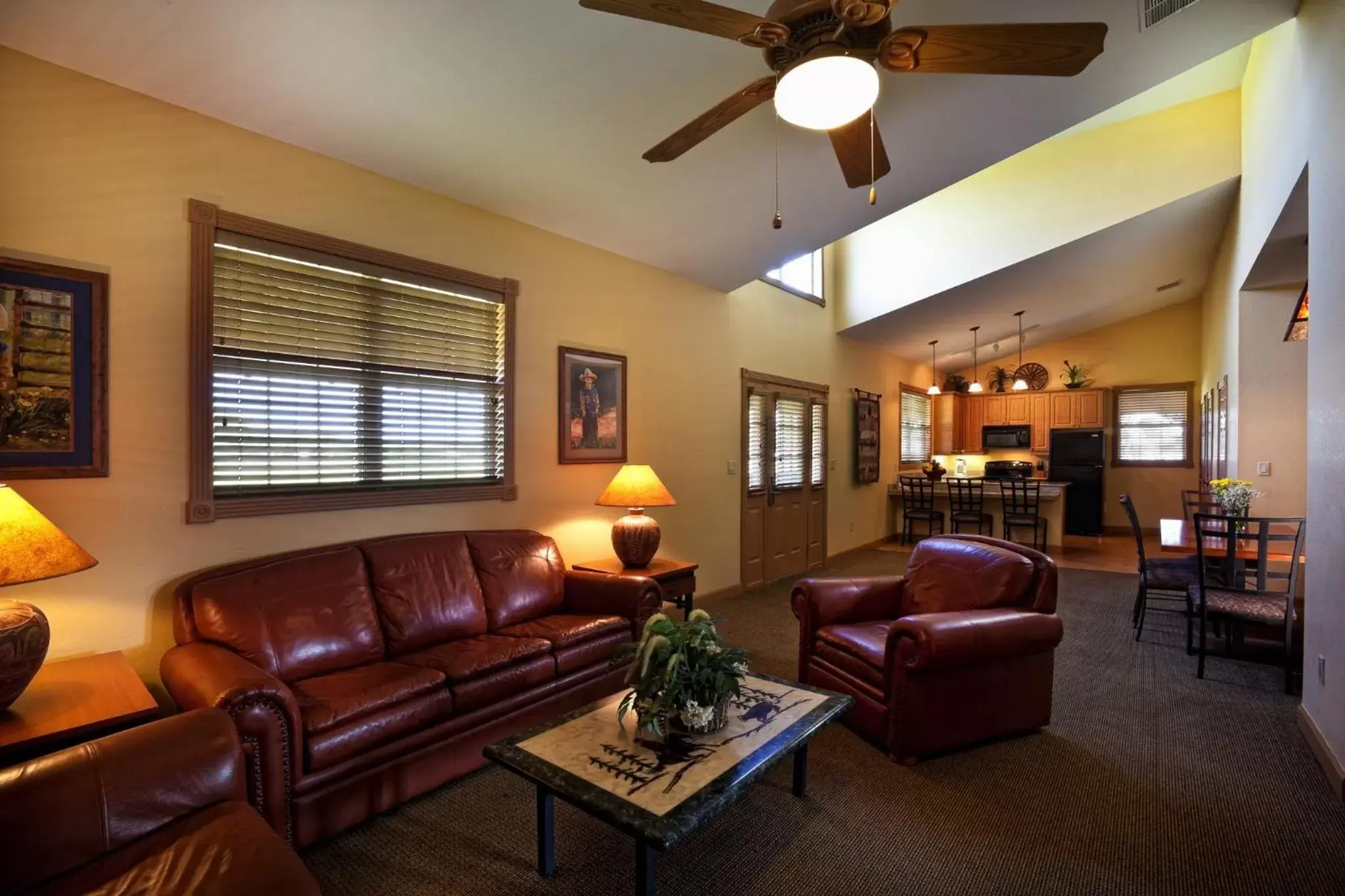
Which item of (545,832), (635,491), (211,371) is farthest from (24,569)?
(635,491)

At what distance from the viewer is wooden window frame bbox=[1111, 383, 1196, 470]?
27.5 feet

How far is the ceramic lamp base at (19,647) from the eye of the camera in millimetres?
1644

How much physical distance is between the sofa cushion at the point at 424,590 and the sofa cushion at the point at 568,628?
23 centimetres

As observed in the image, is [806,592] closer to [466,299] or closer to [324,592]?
[324,592]

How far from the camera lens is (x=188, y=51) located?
220 cm

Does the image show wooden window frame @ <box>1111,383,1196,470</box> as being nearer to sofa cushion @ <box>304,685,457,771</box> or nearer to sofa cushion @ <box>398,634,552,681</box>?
sofa cushion @ <box>398,634,552,681</box>

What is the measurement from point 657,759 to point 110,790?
4.20 feet

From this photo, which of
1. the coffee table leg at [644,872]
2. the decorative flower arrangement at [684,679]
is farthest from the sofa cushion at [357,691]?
the coffee table leg at [644,872]

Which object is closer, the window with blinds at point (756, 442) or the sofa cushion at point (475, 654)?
the sofa cushion at point (475, 654)

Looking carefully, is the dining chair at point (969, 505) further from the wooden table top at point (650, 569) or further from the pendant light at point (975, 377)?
the wooden table top at point (650, 569)

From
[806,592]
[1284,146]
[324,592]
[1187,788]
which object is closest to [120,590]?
[324,592]

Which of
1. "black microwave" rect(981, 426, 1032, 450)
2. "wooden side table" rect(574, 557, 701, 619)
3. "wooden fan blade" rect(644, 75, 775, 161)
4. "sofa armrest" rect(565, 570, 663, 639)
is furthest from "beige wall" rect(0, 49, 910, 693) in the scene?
"black microwave" rect(981, 426, 1032, 450)

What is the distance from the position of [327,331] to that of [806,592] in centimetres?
269

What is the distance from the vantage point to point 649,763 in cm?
174
